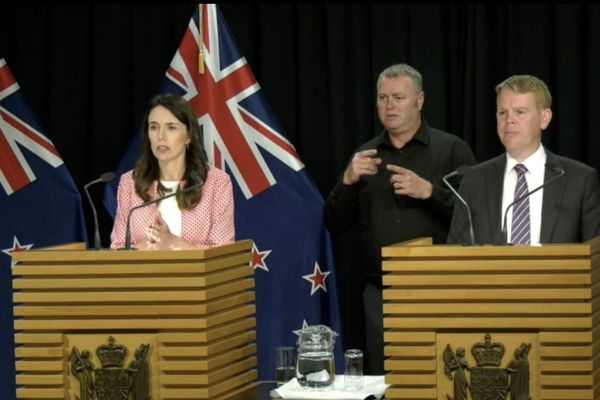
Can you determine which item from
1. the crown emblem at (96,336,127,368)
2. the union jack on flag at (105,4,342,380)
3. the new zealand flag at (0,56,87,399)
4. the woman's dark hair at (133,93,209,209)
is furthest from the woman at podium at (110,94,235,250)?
the new zealand flag at (0,56,87,399)

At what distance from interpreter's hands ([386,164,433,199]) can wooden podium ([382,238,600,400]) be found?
1.66 metres

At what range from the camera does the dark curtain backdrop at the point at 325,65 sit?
244 inches

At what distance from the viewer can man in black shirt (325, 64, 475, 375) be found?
5688 mm

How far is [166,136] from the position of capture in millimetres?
4695

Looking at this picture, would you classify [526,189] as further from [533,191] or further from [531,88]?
[533,191]

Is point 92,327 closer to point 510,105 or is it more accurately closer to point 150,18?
point 510,105

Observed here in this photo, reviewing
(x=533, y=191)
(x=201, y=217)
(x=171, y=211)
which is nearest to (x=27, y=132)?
(x=171, y=211)

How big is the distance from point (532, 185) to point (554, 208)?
0.16 metres

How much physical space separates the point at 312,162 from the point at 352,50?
62cm

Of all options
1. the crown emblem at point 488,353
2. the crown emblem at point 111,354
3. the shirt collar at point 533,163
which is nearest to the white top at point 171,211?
the crown emblem at point 111,354

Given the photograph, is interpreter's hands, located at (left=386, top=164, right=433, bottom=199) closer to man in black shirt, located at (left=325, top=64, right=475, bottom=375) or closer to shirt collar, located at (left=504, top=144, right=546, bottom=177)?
man in black shirt, located at (left=325, top=64, right=475, bottom=375)

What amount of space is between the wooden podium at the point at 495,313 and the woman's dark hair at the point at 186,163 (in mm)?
1042

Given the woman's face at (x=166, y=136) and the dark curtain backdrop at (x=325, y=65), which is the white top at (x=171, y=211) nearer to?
the woman's face at (x=166, y=136)

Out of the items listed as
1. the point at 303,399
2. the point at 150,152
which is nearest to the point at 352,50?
the point at 150,152
